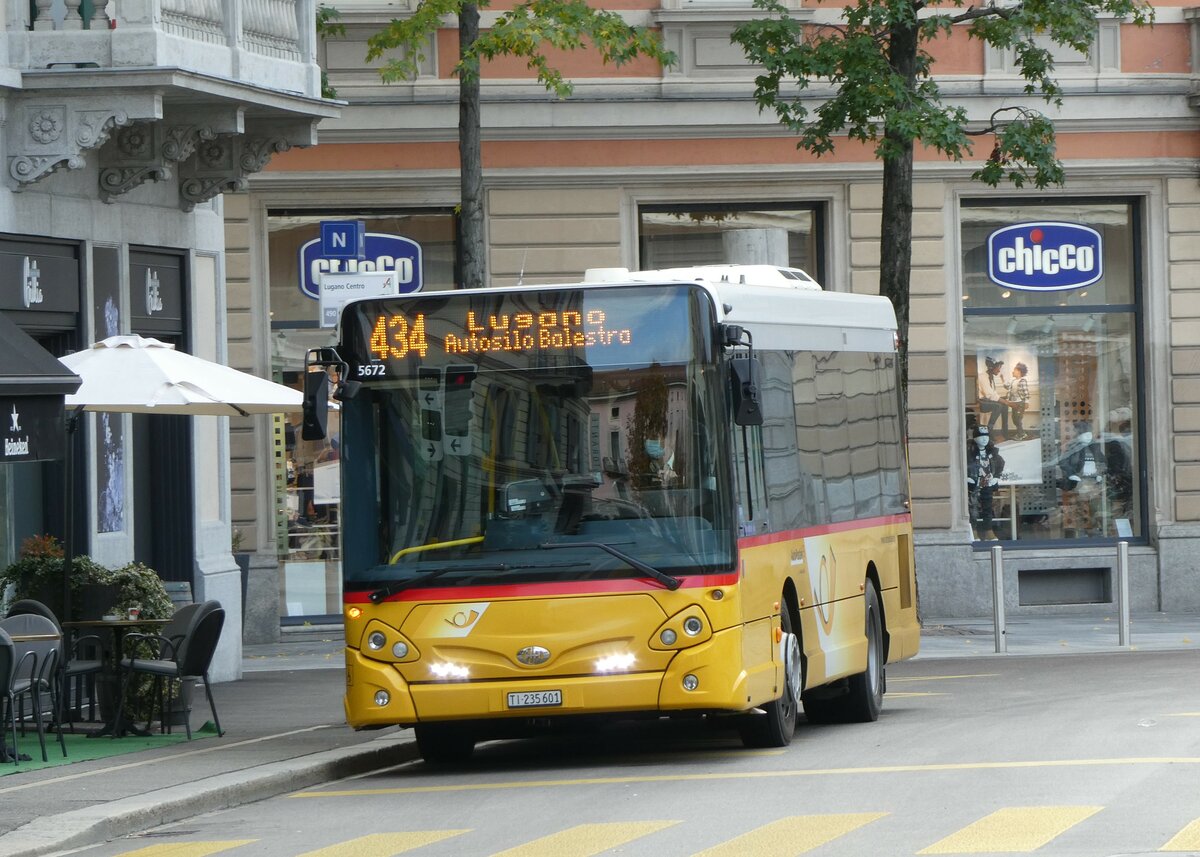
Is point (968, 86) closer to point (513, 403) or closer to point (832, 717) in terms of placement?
point (832, 717)

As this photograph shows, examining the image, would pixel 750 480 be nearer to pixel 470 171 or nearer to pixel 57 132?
pixel 57 132

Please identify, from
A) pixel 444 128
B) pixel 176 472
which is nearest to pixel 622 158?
pixel 444 128

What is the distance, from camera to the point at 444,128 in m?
24.2

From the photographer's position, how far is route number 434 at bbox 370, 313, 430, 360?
1256 centimetres

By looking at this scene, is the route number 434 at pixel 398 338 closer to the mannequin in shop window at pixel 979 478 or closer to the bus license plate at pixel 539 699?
the bus license plate at pixel 539 699

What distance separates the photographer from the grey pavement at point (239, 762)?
10.6m

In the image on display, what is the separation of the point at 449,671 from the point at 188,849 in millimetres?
2641

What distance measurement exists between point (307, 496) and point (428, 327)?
12.2 m

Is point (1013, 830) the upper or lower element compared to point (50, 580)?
lower

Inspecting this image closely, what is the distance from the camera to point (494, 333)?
1247cm

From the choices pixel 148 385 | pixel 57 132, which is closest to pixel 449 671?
pixel 148 385

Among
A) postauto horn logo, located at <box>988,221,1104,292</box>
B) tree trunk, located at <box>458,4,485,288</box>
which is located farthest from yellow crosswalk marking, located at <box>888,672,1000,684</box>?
postauto horn logo, located at <box>988,221,1104,292</box>

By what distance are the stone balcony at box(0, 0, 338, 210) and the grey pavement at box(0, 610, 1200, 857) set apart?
438 cm

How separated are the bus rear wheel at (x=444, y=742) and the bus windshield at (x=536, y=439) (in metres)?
1.32
